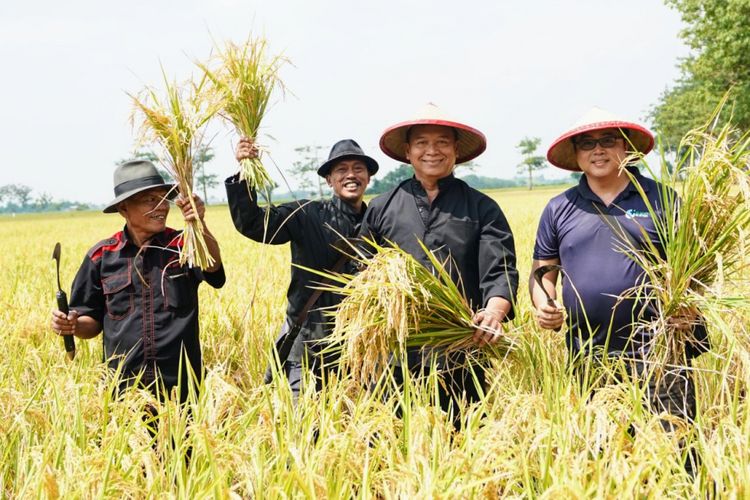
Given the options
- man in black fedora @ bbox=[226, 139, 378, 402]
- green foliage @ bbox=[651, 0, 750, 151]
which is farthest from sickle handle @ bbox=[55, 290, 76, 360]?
green foliage @ bbox=[651, 0, 750, 151]

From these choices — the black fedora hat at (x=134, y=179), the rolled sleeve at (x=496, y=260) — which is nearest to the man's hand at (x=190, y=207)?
the black fedora hat at (x=134, y=179)

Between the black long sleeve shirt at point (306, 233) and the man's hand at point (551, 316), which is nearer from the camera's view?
the man's hand at point (551, 316)

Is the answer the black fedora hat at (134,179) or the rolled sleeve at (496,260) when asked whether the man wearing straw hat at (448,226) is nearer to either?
the rolled sleeve at (496,260)

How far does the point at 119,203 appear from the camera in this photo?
8.27ft

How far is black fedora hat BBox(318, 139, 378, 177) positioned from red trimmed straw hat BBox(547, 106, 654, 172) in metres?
0.87

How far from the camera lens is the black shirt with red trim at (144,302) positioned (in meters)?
2.47

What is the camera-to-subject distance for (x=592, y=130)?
2441mm

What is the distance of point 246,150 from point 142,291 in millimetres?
742

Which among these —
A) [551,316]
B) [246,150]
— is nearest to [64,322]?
[246,150]

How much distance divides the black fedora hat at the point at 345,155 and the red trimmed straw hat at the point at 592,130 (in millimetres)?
872

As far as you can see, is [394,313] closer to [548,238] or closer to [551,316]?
[551,316]

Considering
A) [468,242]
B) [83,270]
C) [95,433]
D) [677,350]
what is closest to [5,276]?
[83,270]

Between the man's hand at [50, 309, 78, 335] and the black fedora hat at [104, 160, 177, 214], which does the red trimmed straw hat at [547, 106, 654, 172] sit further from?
the man's hand at [50, 309, 78, 335]

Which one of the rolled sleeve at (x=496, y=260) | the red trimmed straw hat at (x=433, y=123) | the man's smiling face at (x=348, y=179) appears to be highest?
the red trimmed straw hat at (x=433, y=123)
